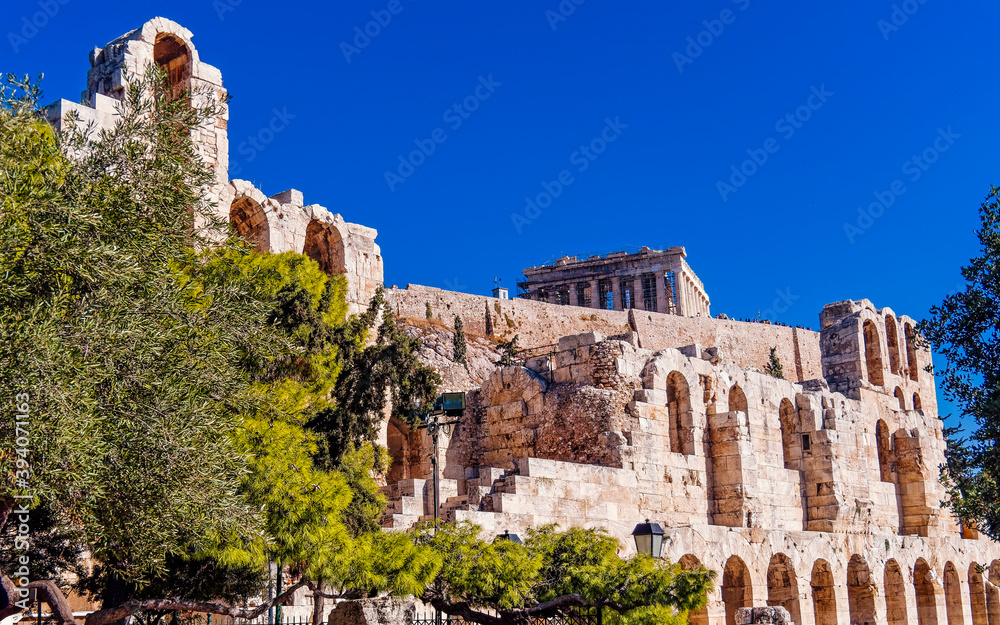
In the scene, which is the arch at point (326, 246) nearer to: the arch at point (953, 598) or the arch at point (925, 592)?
the arch at point (925, 592)

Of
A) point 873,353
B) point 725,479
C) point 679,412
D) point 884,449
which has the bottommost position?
point 725,479

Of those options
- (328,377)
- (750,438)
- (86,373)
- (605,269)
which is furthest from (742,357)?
(86,373)

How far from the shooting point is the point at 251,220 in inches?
1103

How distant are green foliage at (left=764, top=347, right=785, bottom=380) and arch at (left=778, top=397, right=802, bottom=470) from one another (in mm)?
27867

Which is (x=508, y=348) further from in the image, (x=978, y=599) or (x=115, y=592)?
(x=115, y=592)

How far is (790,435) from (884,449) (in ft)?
18.1

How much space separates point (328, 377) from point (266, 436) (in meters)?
6.04

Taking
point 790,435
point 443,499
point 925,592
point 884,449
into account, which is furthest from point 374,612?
point 884,449

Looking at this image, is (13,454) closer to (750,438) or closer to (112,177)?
(112,177)

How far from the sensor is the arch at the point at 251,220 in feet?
90.0

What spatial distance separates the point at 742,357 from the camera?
71.1 meters

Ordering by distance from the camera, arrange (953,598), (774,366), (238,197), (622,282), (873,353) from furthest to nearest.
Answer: (622,282), (774,366), (873,353), (953,598), (238,197)

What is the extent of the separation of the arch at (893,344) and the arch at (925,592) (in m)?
11.4

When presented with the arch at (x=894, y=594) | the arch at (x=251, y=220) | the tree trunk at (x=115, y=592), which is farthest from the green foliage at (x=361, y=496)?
the arch at (x=894, y=594)
